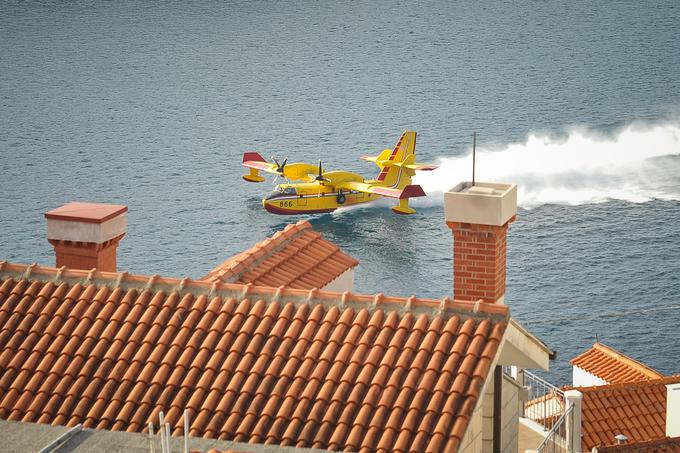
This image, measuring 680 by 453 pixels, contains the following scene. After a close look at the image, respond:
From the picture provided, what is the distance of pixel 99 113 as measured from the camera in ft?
549

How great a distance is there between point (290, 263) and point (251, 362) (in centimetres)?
728

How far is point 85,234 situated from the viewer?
25.3 metres

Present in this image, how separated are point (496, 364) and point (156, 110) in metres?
151

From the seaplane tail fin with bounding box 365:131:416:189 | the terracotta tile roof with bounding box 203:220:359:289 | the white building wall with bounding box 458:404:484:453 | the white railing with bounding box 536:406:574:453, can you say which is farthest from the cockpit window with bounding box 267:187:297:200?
the white building wall with bounding box 458:404:484:453

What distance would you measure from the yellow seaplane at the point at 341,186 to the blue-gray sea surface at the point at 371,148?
6.42 ft

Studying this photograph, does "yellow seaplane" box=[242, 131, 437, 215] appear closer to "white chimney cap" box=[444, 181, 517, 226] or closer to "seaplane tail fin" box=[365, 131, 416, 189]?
"seaplane tail fin" box=[365, 131, 416, 189]

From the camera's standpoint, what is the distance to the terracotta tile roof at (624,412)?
135 feet

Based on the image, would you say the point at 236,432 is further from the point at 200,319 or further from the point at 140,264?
the point at 140,264

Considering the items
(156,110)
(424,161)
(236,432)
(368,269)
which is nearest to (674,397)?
(236,432)

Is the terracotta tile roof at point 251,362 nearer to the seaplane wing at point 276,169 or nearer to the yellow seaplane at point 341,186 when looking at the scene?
the yellow seaplane at point 341,186

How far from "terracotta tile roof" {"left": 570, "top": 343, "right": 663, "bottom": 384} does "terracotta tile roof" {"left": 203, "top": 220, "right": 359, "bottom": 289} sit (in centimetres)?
2946

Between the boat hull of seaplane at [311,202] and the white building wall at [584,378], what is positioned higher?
the white building wall at [584,378]

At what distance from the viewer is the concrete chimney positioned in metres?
37.1

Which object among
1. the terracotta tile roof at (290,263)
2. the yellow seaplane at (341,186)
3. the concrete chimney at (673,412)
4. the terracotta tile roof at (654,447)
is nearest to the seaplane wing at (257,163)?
the yellow seaplane at (341,186)
